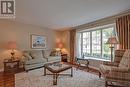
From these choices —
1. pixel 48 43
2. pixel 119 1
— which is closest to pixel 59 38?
pixel 48 43

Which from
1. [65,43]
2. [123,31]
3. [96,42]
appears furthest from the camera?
[65,43]

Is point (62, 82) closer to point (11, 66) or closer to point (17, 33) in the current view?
point (11, 66)

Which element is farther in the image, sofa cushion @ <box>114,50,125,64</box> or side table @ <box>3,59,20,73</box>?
side table @ <box>3,59,20,73</box>

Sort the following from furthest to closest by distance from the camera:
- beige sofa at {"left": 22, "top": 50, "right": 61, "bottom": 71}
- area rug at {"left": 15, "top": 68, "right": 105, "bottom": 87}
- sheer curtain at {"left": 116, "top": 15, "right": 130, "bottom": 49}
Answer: beige sofa at {"left": 22, "top": 50, "right": 61, "bottom": 71}, sheer curtain at {"left": 116, "top": 15, "right": 130, "bottom": 49}, area rug at {"left": 15, "top": 68, "right": 105, "bottom": 87}

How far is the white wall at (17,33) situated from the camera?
17.5ft

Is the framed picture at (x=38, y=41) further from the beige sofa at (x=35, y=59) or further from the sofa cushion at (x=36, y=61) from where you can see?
the sofa cushion at (x=36, y=61)

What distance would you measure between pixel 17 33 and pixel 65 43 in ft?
10.3

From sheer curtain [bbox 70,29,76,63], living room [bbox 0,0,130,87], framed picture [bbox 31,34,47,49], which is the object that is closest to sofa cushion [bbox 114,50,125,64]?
living room [bbox 0,0,130,87]

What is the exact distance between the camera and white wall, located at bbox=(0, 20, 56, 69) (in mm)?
5320

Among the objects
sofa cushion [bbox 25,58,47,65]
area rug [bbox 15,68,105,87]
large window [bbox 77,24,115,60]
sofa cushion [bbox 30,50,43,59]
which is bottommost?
area rug [bbox 15,68,105,87]

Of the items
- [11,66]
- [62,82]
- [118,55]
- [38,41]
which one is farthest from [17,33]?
[118,55]

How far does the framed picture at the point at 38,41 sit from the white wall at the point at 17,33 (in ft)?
0.72

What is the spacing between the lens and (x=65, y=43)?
7914 mm

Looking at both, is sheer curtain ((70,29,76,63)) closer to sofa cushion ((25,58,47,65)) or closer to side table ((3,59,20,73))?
sofa cushion ((25,58,47,65))
